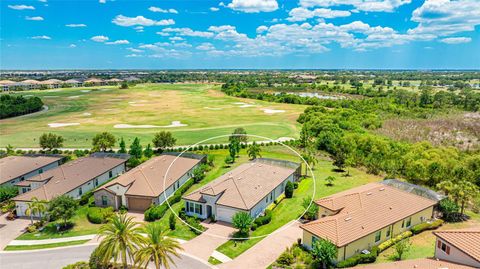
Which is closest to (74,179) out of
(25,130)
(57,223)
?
(57,223)

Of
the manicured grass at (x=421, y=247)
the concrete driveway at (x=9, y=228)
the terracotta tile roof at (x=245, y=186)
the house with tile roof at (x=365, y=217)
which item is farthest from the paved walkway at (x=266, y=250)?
the concrete driveway at (x=9, y=228)

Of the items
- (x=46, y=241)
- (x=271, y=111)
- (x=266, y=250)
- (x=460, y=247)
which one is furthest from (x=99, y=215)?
(x=271, y=111)

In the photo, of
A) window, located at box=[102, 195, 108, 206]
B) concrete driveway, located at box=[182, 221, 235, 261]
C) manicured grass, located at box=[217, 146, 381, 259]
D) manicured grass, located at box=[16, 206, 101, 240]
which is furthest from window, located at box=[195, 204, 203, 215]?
window, located at box=[102, 195, 108, 206]

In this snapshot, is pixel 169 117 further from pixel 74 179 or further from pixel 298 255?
pixel 298 255

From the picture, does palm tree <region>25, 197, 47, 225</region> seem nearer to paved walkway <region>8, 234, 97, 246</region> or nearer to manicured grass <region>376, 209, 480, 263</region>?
paved walkway <region>8, 234, 97, 246</region>

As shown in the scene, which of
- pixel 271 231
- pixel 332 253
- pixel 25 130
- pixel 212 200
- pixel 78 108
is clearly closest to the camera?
pixel 332 253

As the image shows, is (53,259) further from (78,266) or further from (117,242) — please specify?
(117,242)
